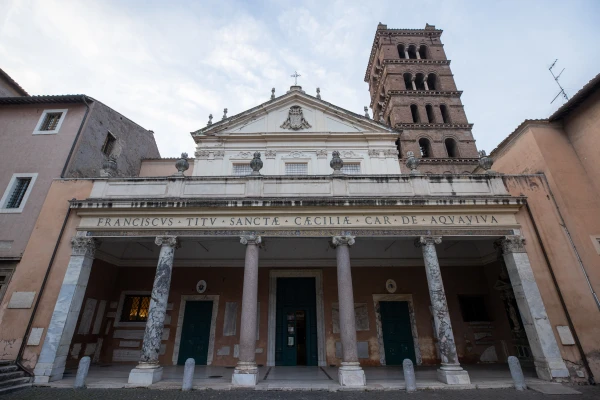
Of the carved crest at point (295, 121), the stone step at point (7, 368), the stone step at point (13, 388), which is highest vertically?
the carved crest at point (295, 121)

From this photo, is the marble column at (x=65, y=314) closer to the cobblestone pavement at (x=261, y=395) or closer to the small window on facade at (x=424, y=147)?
the cobblestone pavement at (x=261, y=395)

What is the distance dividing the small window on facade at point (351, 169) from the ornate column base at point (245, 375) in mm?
10026

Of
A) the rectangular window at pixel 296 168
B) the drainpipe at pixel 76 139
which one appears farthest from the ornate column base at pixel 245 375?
the drainpipe at pixel 76 139

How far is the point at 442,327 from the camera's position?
8625 millimetres

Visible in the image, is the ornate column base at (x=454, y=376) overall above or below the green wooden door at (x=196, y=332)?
below

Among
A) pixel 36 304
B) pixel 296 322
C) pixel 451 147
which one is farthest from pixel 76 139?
pixel 451 147

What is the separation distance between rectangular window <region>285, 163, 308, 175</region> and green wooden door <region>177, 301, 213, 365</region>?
283 inches

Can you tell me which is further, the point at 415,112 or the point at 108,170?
the point at 415,112

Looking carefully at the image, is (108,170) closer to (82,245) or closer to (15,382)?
(82,245)

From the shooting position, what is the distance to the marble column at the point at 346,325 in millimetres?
7953

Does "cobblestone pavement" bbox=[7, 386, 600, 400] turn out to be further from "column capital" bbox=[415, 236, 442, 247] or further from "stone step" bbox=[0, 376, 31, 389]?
"column capital" bbox=[415, 236, 442, 247]

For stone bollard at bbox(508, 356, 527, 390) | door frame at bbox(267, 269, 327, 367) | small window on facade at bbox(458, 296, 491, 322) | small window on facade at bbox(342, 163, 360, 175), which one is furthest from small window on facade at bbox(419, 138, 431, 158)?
stone bollard at bbox(508, 356, 527, 390)

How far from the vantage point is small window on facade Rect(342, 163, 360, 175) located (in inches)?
603

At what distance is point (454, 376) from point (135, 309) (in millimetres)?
12299
